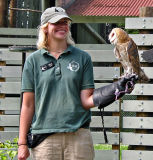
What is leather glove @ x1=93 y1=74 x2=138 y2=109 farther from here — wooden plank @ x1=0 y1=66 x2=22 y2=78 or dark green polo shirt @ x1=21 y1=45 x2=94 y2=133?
wooden plank @ x1=0 y1=66 x2=22 y2=78

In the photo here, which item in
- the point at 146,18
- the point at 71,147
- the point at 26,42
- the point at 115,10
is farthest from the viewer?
the point at 115,10

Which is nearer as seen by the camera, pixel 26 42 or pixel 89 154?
pixel 89 154

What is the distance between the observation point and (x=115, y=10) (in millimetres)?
13328

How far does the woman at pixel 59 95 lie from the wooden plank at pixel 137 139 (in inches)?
103

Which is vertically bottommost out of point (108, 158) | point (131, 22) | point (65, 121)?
point (108, 158)

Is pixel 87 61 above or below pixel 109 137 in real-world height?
above

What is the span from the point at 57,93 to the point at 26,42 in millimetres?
4224

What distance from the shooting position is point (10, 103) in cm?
668

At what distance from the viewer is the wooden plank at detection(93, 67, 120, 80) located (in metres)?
6.44

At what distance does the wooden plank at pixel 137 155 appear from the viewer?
6355mm

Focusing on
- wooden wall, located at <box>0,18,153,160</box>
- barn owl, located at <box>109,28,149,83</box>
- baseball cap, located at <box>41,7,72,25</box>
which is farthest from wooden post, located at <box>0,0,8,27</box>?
baseball cap, located at <box>41,7,72,25</box>

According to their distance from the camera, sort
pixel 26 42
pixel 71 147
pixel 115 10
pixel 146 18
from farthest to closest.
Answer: pixel 115 10, pixel 26 42, pixel 146 18, pixel 71 147

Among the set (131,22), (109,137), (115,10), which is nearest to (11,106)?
(109,137)

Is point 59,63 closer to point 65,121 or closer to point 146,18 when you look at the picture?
point 65,121
